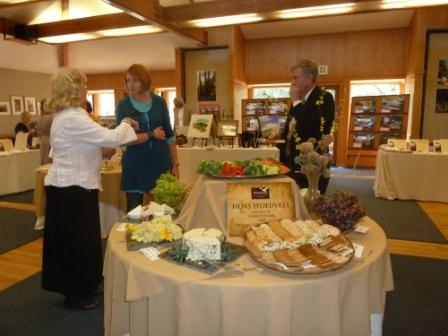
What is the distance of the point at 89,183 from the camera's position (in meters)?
1.86

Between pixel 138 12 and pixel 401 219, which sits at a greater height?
pixel 138 12

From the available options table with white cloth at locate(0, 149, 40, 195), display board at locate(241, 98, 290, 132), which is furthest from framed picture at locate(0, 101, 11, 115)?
display board at locate(241, 98, 290, 132)

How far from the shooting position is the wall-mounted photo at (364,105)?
765 centimetres

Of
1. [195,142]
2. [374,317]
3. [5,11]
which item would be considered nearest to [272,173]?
[374,317]

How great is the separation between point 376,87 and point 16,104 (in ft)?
29.5

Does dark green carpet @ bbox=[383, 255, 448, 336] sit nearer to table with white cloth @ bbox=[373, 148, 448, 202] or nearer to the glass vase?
Result: the glass vase

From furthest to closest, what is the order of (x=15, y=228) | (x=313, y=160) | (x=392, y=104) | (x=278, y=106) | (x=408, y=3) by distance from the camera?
(x=278, y=106)
(x=392, y=104)
(x=408, y=3)
(x=15, y=228)
(x=313, y=160)

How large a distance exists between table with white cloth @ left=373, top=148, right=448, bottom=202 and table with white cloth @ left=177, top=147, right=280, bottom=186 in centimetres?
160

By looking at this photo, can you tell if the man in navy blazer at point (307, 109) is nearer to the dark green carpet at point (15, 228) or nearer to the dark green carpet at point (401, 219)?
the dark green carpet at point (401, 219)

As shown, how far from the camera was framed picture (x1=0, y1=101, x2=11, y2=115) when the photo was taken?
8805 mm

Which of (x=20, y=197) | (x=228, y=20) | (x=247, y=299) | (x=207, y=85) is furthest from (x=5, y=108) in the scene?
(x=247, y=299)

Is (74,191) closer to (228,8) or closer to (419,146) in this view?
(228,8)

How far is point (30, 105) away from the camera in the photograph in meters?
9.57

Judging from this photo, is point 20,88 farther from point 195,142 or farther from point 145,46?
point 195,142
